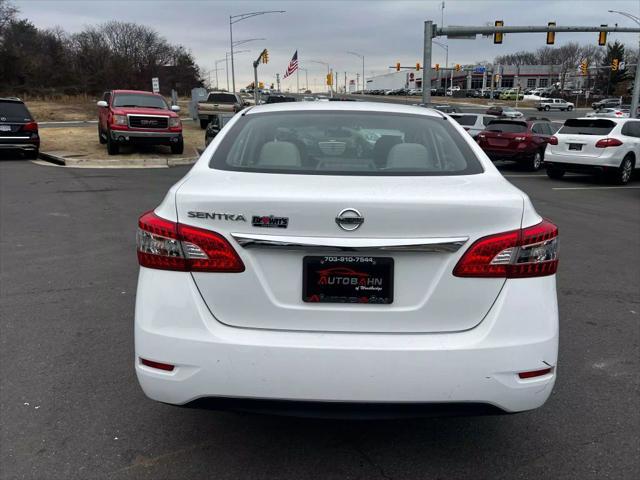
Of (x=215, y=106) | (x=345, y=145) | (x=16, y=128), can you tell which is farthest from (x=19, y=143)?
(x=345, y=145)

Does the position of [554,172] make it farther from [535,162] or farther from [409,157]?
[409,157]

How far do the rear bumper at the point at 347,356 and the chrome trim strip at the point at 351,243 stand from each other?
0.31m

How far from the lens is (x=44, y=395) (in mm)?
3379

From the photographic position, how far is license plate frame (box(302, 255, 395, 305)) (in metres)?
2.28

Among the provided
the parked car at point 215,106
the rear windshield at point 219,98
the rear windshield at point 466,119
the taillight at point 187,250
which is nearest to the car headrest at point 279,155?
the taillight at point 187,250

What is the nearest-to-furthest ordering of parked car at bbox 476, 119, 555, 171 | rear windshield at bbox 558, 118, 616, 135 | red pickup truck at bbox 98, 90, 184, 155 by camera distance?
rear windshield at bbox 558, 118, 616, 135 < red pickup truck at bbox 98, 90, 184, 155 < parked car at bbox 476, 119, 555, 171

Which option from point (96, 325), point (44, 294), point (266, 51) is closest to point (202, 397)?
point (96, 325)

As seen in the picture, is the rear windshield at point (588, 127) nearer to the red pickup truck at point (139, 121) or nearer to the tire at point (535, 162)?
the tire at point (535, 162)

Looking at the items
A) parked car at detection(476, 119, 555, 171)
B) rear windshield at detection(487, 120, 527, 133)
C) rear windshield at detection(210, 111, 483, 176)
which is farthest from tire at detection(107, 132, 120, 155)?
rear windshield at detection(210, 111, 483, 176)

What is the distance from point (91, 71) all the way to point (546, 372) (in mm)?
69374

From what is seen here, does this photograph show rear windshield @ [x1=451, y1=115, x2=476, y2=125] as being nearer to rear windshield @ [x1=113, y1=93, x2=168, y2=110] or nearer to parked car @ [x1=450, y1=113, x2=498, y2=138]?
parked car @ [x1=450, y1=113, x2=498, y2=138]

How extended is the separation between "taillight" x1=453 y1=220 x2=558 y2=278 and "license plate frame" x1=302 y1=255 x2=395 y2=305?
0.97 ft

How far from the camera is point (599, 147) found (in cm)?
1450

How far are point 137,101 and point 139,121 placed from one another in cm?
121
